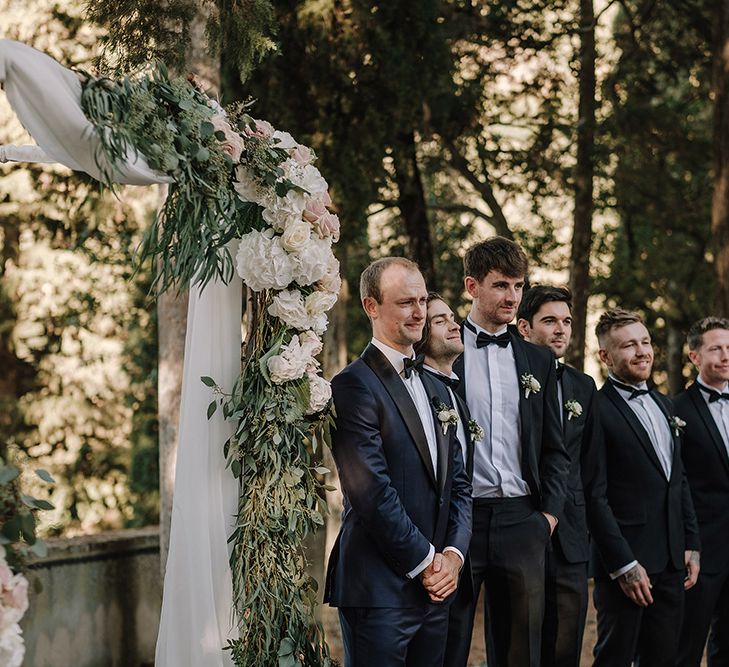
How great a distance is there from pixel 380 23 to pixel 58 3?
122 inches

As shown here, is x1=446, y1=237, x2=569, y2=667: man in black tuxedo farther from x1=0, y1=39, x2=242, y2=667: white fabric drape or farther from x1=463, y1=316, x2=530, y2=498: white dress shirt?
x1=0, y1=39, x2=242, y2=667: white fabric drape

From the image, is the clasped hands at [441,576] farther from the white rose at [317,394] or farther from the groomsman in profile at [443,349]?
the white rose at [317,394]

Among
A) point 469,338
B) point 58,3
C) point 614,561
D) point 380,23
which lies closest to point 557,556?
point 614,561

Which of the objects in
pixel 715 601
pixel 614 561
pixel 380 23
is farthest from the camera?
pixel 380 23

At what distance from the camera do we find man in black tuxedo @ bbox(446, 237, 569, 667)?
4656mm

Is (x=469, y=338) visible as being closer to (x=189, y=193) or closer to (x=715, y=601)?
(x=189, y=193)

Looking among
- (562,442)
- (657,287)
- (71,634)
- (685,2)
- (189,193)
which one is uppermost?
(685,2)

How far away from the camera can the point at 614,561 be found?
207 inches

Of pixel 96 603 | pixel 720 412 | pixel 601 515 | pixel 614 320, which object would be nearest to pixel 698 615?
pixel 601 515

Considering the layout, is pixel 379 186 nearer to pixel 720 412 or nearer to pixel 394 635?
pixel 720 412

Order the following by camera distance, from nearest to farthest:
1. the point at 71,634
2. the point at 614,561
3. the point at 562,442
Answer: the point at 562,442, the point at 614,561, the point at 71,634

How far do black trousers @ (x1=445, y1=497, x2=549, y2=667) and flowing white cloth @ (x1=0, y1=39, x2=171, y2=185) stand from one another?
2110 millimetres

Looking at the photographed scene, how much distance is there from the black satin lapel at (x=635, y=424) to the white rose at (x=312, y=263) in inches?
73.8

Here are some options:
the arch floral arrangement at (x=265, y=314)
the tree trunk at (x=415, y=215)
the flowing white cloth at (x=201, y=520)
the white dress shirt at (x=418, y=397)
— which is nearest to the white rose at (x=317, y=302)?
the arch floral arrangement at (x=265, y=314)
